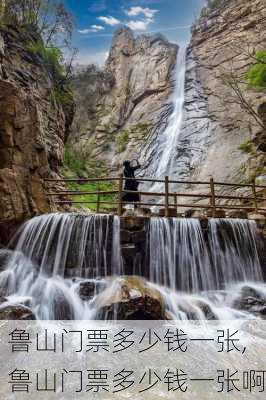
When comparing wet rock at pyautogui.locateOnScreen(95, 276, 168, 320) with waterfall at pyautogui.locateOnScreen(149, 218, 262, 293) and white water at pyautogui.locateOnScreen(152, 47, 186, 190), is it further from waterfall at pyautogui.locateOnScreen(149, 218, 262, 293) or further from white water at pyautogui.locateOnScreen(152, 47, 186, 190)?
white water at pyautogui.locateOnScreen(152, 47, 186, 190)

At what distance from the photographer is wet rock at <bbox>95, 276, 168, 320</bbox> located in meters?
5.85

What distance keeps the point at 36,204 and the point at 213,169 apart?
12947 mm

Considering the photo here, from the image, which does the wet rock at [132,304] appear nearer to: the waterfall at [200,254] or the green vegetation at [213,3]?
the waterfall at [200,254]

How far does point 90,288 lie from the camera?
729 centimetres

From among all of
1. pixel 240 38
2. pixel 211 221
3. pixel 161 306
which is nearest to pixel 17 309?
pixel 161 306

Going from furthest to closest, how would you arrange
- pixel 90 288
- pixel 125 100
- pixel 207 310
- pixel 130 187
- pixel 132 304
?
1. pixel 125 100
2. pixel 130 187
3. pixel 90 288
4. pixel 207 310
5. pixel 132 304

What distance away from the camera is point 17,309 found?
5.65 metres

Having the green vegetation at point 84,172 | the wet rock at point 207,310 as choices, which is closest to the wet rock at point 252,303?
the wet rock at point 207,310

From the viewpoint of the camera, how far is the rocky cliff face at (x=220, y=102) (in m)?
19.1

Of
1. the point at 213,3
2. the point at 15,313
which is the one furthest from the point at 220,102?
the point at 15,313

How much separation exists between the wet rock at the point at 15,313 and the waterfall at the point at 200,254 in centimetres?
358

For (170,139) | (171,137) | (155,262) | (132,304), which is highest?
(171,137)

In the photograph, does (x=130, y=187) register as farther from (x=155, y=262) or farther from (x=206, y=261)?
(x=206, y=261)

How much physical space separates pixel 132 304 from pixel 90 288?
1717mm
